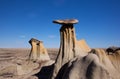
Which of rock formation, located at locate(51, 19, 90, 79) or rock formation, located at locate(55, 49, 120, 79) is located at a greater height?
rock formation, located at locate(51, 19, 90, 79)

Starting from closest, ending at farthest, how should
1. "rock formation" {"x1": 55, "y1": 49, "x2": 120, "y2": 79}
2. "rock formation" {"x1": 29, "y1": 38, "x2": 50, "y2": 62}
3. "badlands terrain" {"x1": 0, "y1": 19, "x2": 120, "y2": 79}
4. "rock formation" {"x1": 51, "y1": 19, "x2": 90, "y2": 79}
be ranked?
"rock formation" {"x1": 55, "y1": 49, "x2": 120, "y2": 79}
"badlands terrain" {"x1": 0, "y1": 19, "x2": 120, "y2": 79}
"rock formation" {"x1": 51, "y1": 19, "x2": 90, "y2": 79}
"rock formation" {"x1": 29, "y1": 38, "x2": 50, "y2": 62}

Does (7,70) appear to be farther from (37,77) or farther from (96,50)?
(96,50)

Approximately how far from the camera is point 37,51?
35375 mm

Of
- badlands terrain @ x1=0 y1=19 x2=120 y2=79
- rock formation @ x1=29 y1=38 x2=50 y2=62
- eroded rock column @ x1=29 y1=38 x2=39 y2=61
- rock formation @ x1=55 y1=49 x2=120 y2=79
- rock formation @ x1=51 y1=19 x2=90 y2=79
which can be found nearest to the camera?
rock formation @ x1=55 y1=49 x2=120 y2=79

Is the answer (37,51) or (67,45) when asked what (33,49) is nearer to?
(37,51)

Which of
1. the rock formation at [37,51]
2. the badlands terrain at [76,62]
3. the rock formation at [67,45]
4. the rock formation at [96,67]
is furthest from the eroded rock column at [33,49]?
the rock formation at [96,67]

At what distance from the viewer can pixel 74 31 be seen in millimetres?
18312

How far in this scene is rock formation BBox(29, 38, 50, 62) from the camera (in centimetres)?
3475

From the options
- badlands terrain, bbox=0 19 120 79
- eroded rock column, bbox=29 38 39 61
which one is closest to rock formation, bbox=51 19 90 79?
badlands terrain, bbox=0 19 120 79

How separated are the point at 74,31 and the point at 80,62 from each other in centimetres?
530

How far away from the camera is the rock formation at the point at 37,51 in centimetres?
3475

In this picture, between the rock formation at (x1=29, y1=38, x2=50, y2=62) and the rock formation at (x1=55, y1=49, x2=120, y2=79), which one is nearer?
the rock formation at (x1=55, y1=49, x2=120, y2=79)

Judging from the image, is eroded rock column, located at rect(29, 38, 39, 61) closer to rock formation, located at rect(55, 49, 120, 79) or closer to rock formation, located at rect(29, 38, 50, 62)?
rock formation, located at rect(29, 38, 50, 62)

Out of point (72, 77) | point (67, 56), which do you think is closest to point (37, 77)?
point (67, 56)
